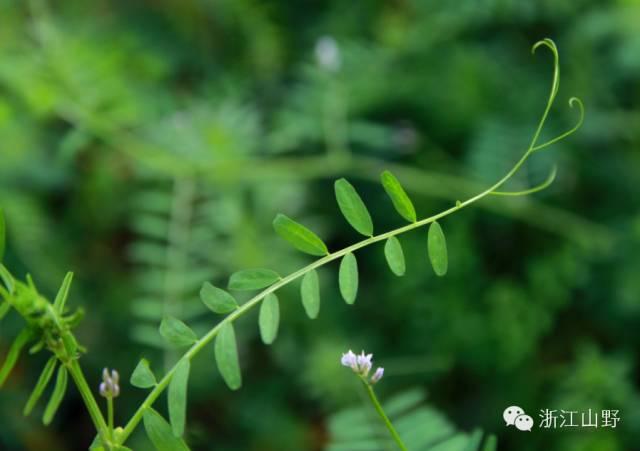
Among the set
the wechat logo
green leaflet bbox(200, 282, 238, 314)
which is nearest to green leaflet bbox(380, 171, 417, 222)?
green leaflet bbox(200, 282, 238, 314)

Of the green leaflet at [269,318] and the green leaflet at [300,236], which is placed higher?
the green leaflet at [300,236]

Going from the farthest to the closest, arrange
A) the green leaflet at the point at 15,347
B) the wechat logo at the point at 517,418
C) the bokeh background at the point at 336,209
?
the bokeh background at the point at 336,209, the wechat logo at the point at 517,418, the green leaflet at the point at 15,347

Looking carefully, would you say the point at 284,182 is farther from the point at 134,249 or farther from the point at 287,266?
the point at 134,249

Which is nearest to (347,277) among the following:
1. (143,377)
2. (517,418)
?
(143,377)

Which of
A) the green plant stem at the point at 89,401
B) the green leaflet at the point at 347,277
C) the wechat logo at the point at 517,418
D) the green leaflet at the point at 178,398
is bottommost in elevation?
the green plant stem at the point at 89,401

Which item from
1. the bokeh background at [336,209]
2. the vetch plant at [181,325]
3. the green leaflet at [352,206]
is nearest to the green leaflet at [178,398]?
the vetch plant at [181,325]

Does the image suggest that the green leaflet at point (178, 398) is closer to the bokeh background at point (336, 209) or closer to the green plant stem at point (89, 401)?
the green plant stem at point (89, 401)

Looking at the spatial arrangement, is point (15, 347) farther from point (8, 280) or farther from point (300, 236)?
point (300, 236)
